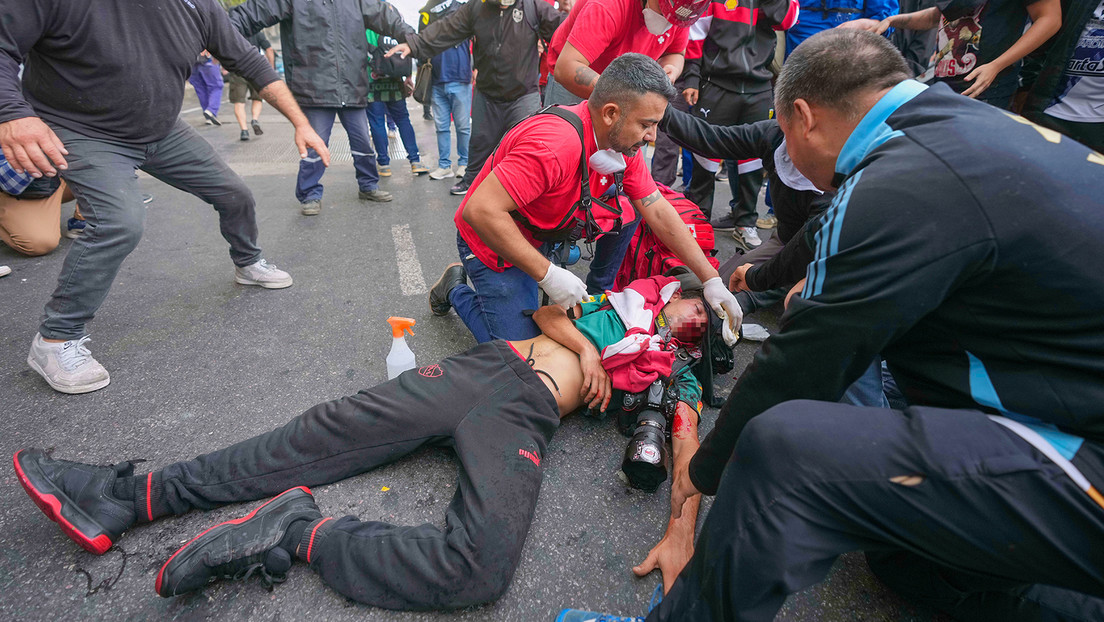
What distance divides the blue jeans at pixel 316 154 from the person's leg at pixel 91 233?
2002 mm

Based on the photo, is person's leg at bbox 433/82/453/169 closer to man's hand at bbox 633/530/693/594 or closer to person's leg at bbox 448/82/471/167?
person's leg at bbox 448/82/471/167

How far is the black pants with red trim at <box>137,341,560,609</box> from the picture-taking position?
1465 mm

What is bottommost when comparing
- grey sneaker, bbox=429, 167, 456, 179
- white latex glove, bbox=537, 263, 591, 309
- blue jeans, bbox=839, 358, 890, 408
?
grey sneaker, bbox=429, 167, 456, 179

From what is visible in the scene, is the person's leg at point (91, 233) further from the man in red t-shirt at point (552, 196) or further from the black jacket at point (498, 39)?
the black jacket at point (498, 39)

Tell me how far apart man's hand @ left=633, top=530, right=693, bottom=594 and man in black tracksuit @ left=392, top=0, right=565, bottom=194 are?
3242 millimetres

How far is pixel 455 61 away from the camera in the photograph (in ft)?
17.2

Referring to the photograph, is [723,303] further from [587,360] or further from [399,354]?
[399,354]

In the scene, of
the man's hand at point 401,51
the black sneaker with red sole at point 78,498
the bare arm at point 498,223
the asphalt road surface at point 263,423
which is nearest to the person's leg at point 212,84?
the man's hand at point 401,51

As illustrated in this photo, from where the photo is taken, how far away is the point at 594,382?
2.06 metres

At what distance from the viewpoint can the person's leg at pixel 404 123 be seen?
5203 mm

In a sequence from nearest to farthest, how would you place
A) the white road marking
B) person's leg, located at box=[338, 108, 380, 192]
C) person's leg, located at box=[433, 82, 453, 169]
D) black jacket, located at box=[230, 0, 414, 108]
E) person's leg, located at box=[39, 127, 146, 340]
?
person's leg, located at box=[39, 127, 146, 340], the white road marking, black jacket, located at box=[230, 0, 414, 108], person's leg, located at box=[338, 108, 380, 192], person's leg, located at box=[433, 82, 453, 169]

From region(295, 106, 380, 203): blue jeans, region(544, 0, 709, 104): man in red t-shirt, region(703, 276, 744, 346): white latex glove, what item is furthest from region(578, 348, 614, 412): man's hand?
region(295, 106, 380, 203): blue jeans

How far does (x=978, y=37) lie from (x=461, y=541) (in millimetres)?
3653

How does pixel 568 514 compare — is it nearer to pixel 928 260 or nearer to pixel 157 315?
pixel 928 260
